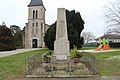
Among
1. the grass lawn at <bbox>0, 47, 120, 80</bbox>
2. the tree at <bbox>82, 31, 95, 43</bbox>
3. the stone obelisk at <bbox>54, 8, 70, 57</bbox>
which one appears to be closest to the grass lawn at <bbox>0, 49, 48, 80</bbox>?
the grass lawn at <bbox>0, 47, 120, 80</bbox>

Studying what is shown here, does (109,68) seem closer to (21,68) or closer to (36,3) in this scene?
(21,68)

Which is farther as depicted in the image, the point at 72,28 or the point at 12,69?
the point at 72,28

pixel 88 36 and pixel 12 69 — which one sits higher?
pixel 88 36

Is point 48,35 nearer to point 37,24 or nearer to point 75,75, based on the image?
point 37,24

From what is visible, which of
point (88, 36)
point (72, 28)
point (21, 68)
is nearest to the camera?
point (21, 68)

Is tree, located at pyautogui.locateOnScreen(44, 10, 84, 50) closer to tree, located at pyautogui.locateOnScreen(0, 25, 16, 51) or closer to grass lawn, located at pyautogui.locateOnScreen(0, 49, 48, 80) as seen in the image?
tree, located at pyautogui.locateOnScreen(0, 25, 16, 51)

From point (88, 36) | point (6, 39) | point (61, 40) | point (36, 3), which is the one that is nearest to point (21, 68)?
point (61, 40)

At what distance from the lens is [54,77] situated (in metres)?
9.84

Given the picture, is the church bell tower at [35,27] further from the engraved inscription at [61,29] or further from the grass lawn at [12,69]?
the engraved inscription at [61,29]

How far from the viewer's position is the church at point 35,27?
7269 centimetres

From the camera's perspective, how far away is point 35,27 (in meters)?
73.6

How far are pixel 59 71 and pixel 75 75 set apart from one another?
3.13 feet

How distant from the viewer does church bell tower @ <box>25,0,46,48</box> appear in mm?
72688

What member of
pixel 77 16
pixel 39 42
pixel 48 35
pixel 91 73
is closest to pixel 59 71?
pixel 91 73
